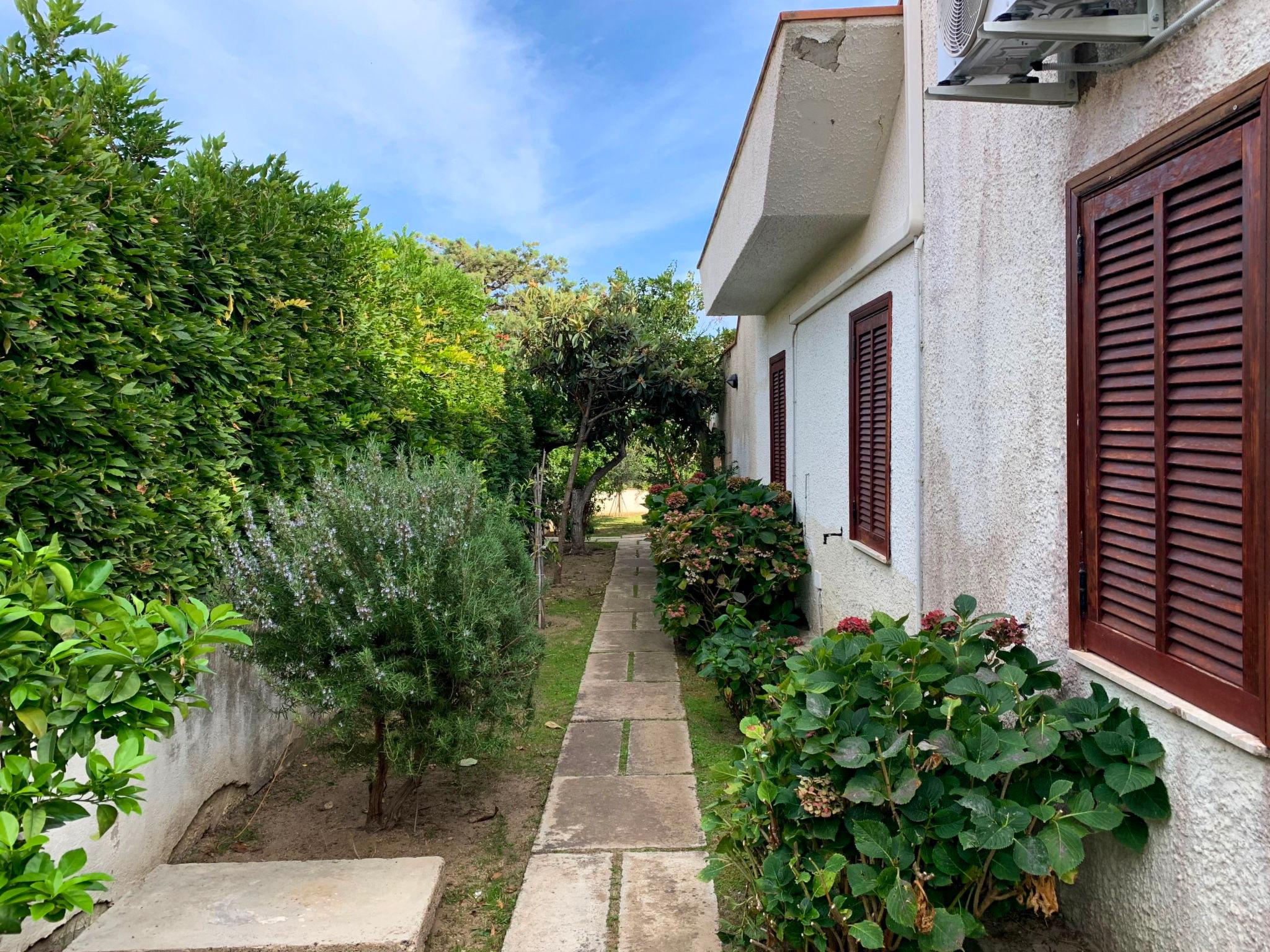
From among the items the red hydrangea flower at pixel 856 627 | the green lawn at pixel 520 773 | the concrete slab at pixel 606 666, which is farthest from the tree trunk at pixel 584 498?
the red hydrangea flower at pixel 856 627

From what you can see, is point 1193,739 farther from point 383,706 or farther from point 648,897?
point 383,706

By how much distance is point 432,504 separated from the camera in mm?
3551

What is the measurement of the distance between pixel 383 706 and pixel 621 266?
12.2 meters

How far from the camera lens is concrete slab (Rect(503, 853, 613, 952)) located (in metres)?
2.71

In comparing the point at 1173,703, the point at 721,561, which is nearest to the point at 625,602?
the point at 721,561

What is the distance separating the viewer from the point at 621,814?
3693 mm

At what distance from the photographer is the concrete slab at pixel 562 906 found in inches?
107

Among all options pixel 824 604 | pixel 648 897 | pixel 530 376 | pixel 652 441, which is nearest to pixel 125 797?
pixel 648 897

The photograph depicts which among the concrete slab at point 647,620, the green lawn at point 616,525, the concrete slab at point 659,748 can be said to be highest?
the concrete slab at point 659,748

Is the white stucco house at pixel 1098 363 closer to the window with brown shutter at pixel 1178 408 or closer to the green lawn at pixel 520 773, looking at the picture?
the window with brown shutter at pixel 1178 408

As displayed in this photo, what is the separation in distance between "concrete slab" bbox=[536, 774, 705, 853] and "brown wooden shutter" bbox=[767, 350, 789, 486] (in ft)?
12.3

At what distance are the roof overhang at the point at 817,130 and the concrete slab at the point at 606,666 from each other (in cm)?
328

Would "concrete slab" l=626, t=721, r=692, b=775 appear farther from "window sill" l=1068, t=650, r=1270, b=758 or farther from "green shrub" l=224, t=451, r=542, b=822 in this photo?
"window sill" l=1068, t=650, r=1270, b=758

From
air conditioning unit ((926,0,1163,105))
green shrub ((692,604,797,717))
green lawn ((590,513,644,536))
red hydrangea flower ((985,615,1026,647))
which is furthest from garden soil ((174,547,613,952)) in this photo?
green lawn ((590,513,644,536))
